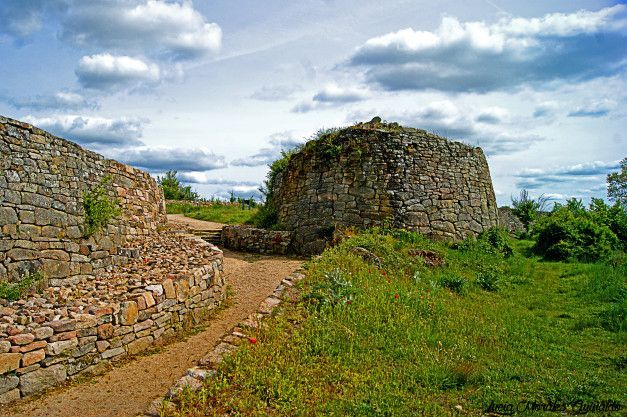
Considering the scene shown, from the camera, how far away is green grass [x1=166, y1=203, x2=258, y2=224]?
72.1ft

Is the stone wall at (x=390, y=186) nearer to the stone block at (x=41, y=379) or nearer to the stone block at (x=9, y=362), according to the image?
the stone block at (x=41, y=379)

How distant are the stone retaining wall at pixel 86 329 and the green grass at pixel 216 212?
478 inches

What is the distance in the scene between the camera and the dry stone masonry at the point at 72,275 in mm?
6312

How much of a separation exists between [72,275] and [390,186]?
8.93 m

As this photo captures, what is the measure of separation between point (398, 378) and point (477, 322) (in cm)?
287

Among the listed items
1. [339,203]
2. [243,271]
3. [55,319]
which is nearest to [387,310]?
[55,319]

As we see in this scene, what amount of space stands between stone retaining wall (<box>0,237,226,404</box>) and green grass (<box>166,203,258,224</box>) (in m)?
12.1

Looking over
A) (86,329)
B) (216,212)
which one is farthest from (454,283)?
(216,212)

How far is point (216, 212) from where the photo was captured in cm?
2384

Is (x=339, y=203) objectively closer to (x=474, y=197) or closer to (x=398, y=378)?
(x=474, y=197)

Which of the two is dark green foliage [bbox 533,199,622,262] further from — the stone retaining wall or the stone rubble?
the stone retaining wall

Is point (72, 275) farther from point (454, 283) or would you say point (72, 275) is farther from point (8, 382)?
point (454, 283)

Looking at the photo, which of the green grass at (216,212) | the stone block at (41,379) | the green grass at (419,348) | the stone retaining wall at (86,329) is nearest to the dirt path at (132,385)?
the stone block at (41,379)

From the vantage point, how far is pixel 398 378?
5.61 m
